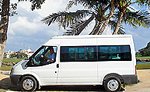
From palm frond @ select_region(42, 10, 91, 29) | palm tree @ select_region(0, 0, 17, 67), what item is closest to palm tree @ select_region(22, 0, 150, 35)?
palm frond @ select_region(42, 10, 91, 29)

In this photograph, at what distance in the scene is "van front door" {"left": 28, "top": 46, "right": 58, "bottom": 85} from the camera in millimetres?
15805

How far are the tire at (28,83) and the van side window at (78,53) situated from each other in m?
1.48

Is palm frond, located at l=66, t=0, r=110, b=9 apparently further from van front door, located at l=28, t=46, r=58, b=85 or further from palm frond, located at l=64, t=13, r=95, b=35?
van front door, located at l=28, t=46, r=58, b=85

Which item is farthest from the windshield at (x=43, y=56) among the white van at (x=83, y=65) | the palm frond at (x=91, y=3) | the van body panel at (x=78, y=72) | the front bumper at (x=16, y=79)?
the palm frond at (x=91, y=3)

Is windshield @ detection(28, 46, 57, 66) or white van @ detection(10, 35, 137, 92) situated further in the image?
windshield @ detection(28, 46, 57, 66)

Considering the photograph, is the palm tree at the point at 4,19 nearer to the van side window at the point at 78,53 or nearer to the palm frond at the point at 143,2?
the van side window at the point at 78,53

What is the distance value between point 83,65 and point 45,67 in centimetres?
159

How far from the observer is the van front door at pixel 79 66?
15680 mm

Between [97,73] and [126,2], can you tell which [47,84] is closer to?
[97,73]

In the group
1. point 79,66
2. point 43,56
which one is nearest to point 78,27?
point 43,56

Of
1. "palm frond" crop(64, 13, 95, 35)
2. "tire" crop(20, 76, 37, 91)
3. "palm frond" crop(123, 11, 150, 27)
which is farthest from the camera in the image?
"palm frond" crop(123, 11, 150, 27)

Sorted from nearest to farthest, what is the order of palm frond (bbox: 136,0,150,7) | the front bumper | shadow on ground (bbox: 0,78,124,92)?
the front bumper
shadow on ground (bbox: 0,78,124,92)
palm frond (bbox: 136,0,150,7)

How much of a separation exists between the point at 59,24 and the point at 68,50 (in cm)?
621

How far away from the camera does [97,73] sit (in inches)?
617
